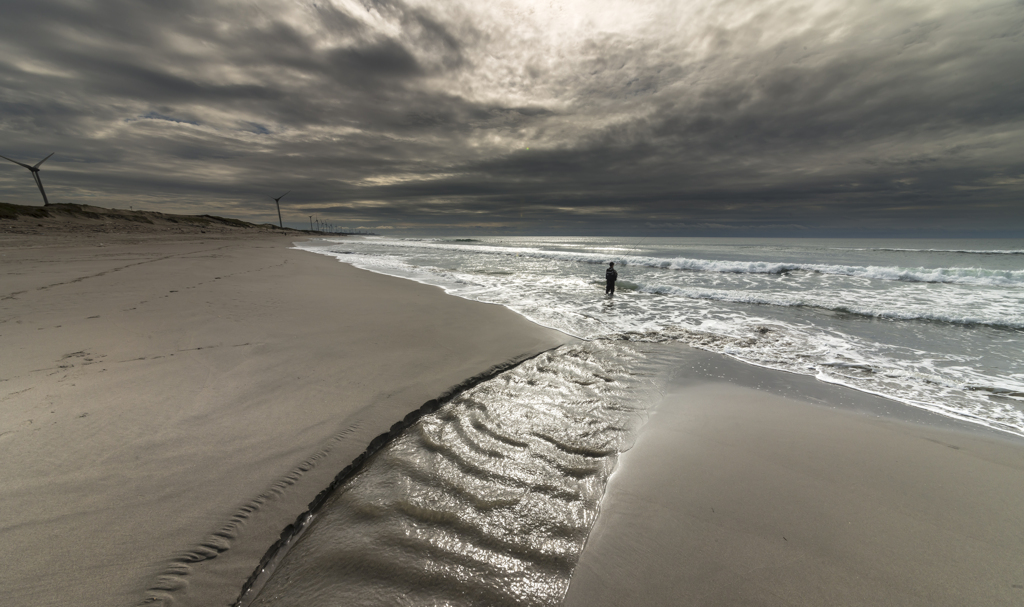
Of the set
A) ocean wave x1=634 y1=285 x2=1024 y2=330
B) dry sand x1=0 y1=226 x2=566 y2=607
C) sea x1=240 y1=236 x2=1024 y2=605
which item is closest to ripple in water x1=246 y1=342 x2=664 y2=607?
sea x1=240 y1=236 x2=1024 y2=605

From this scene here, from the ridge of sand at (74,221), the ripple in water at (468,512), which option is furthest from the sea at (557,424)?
the ridge of sand at (74,221)

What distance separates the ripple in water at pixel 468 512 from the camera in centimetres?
186

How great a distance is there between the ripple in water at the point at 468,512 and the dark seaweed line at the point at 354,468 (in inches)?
2.0

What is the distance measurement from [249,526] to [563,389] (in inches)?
133

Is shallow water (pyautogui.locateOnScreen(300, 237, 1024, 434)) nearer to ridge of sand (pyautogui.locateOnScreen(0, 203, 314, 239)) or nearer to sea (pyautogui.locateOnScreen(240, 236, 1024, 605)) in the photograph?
sea (pyautogui.locateOnScreen(240, 236, 1024, 605))

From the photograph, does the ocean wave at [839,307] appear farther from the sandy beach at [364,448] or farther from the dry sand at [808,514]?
the dry sand at [808,514]

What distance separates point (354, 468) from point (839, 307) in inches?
557

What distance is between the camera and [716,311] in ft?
33.4

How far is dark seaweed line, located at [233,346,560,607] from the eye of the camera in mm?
1901

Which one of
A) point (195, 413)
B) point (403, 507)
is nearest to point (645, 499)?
point (403, 507)

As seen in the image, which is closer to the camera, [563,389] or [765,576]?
[765,576]

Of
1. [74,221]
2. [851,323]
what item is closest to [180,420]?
[851,323]

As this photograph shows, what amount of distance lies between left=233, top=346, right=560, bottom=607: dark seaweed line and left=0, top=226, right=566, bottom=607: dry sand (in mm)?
49

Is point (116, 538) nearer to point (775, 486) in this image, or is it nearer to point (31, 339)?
point (775, 486)
